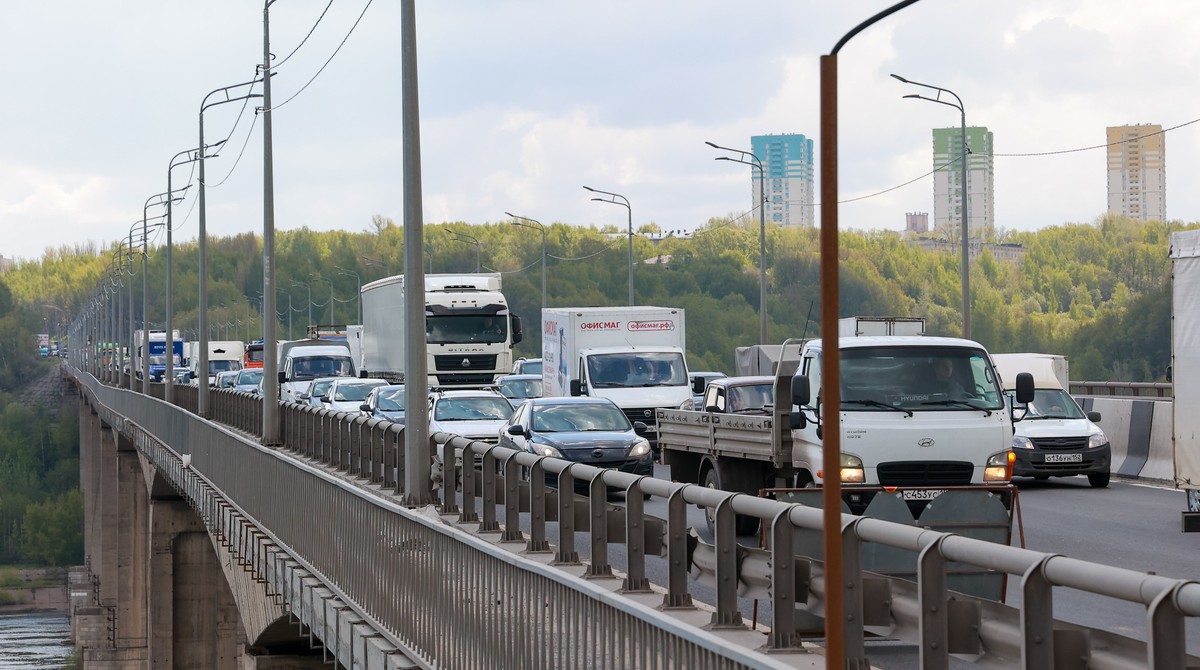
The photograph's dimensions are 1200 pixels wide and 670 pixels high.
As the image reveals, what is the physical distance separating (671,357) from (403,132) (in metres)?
18.6

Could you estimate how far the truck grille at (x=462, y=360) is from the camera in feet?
150

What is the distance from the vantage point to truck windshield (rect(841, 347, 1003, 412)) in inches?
627

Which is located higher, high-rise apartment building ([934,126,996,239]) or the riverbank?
high-rise apartment building ([934,126,996,239])

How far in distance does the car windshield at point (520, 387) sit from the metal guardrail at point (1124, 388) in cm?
1392

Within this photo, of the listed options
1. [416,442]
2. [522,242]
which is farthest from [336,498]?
[522,242]

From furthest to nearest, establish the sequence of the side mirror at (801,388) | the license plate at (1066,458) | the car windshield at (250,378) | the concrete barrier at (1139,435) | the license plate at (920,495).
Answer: the car windshield at (250,378) < the concrete barrier at (1139,435) < the license plate at (1066,458) < the side mirror at (801,388) < the license plate at (920,495)

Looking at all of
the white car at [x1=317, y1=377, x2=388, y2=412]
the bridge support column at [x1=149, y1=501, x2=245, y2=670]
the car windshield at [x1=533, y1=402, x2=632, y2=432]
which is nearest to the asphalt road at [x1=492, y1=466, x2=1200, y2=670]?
the car windshield at [x1=533, y1=402, x2=632, y2=432]

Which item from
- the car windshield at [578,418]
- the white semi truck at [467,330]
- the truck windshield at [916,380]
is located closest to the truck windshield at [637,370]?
the car windshield at [578,418]

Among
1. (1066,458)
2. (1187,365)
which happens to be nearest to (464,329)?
(1066,458)

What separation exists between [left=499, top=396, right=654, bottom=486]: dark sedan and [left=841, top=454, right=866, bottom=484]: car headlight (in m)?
7.37

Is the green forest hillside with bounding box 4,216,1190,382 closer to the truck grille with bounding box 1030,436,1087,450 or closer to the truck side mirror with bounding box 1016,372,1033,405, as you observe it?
the truck grille with bounding box 1030,436,1087,450

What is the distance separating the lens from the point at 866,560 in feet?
29.2

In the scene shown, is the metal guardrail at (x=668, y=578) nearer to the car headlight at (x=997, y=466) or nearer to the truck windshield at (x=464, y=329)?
the car headlight at (x=997, y=466)

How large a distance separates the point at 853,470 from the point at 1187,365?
4180 mm
